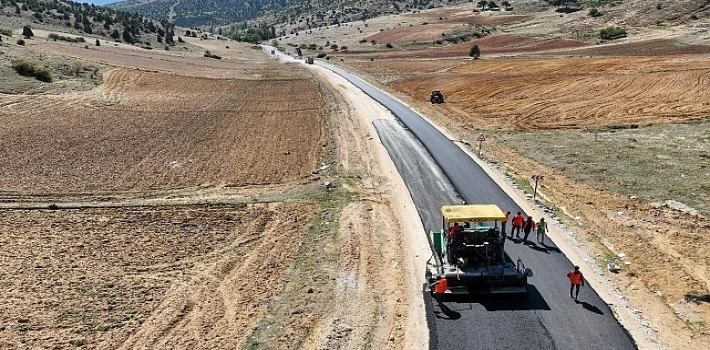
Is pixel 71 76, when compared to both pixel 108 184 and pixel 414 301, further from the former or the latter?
pixel 414 301

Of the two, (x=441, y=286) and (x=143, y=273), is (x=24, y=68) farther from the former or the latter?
(x=441, y=286)

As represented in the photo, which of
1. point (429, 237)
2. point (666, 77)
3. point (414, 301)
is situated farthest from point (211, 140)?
point (666, 77)

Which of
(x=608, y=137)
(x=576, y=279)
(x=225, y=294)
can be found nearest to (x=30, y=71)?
(x=225, y=294)

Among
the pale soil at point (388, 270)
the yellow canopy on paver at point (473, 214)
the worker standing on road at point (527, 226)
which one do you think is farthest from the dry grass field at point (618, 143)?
the pale soil at point (388, 270)

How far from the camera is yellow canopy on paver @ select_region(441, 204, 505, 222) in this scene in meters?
16.9

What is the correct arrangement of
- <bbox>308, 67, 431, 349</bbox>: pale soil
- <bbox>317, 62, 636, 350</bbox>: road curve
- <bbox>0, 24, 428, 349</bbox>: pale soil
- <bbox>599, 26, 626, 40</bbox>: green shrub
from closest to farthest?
<bbox>317, 62, 636, 350</bbox>: road curve → <bbox>308, 67, 431, 349</bbox>: pale soil → <bbox>0, 24, 428, 349</bbox>: pale soil → <bbox>599, 26, 626, 40</bbox>: green shrub

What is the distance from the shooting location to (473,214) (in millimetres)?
17234

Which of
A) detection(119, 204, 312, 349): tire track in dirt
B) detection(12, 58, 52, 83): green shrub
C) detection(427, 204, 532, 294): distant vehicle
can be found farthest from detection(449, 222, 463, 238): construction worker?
detection(12, 58, 52, 83): green shrub

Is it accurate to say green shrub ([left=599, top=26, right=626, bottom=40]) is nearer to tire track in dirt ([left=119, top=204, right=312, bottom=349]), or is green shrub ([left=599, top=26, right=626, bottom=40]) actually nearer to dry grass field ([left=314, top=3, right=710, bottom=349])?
dry grass field ([left=314, top=3, right=710, bottom=349])

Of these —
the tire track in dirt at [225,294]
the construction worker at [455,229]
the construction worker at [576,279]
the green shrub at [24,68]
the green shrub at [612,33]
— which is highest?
the green shrub at [612,33]

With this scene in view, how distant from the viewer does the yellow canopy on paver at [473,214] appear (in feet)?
55.4

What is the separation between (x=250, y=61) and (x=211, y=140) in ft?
245

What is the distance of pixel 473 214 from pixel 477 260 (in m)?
1.38

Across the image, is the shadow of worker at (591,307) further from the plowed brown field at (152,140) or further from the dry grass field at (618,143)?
the plowed brown field at (152,140)
